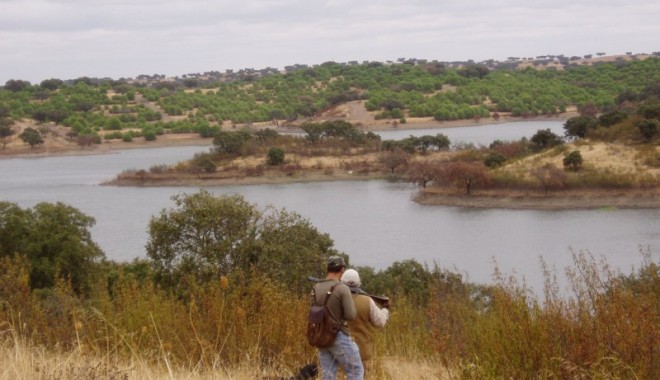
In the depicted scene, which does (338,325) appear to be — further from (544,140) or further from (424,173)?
(544,140)

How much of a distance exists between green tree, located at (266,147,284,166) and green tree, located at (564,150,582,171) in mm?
21894

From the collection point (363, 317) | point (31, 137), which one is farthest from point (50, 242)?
point (31, 137)

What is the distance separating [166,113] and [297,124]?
15.8 m

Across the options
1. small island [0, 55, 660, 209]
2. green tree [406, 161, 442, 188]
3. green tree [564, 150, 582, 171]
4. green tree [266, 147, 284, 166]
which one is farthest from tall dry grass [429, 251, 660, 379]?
green tree [266, 147, 284, 166]

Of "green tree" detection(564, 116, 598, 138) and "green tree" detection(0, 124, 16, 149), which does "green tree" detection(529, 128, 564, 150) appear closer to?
"green tree" detection(564, 116, 598, 138)

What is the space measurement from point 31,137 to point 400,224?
56393 mm

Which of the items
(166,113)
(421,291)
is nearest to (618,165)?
(421,291)

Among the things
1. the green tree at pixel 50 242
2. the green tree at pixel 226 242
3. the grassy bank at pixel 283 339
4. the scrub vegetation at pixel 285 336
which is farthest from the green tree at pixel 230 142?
the grassy bank at pixel 283 339

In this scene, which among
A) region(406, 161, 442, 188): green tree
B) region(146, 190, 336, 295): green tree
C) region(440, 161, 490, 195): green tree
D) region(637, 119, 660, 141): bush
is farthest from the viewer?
region(406, 161, 442, 188): green tree

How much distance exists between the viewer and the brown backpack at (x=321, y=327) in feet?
17.2

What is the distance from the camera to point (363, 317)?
559 centimetres

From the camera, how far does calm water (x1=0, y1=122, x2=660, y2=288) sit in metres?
32.8

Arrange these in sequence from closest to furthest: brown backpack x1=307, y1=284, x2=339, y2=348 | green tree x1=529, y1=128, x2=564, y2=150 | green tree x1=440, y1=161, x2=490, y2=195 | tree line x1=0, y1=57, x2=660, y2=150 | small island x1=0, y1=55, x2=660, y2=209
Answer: brown backpack x1=307, y1=284, x2=339, y2=348, small island x1=0, y1=55, x2=660, y2=209, green tree x1=440, y1=161, x2=490, y2=195, green tree x1=529, y1=128, x2=564, y2=150, tree line x1=0, y1=57, x2=660, y2=150

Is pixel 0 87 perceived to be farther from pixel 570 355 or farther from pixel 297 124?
pixel 570 355
